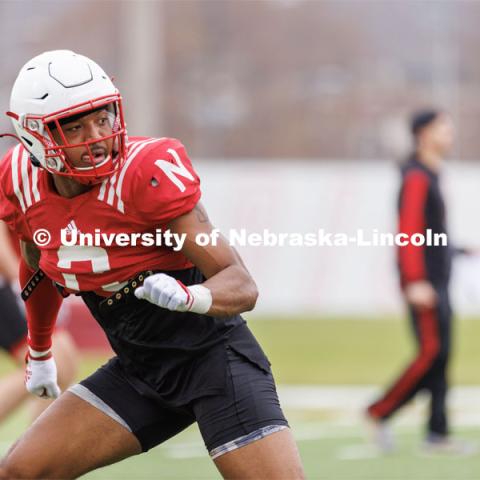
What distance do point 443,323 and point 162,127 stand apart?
36.0 ft

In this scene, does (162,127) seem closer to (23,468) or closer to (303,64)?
(303,64)

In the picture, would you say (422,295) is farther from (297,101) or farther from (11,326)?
(297,101)

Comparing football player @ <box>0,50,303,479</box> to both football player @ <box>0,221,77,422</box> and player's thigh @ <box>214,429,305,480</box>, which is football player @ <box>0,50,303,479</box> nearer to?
player's thigh @ <box>214,429,305,480</box>

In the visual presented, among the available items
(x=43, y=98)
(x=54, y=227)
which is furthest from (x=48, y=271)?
(x=43, y=98)

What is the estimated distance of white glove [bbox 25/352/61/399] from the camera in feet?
14.6

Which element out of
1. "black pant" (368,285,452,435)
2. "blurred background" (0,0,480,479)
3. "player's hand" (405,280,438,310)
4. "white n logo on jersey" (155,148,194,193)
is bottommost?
"blurred background" (0,0,480,479)

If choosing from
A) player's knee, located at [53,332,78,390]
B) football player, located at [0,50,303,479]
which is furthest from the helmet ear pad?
player's knee, located at [53,332,78,390]

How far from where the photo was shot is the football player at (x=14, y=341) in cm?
616

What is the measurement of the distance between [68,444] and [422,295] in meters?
3.28

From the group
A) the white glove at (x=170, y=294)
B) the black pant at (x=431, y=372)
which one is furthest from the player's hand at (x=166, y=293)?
the black pant at (x=431, y=372)

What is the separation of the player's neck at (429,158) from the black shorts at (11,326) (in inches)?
90.2

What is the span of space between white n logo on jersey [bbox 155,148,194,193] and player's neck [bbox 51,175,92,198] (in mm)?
282

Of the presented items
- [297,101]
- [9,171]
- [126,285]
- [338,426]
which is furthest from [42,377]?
[297,101]

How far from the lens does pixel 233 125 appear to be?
17328mm
